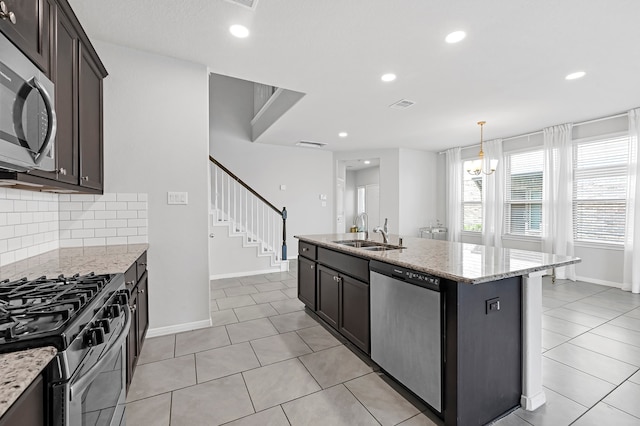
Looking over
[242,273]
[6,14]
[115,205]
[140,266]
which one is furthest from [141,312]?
[242,273]

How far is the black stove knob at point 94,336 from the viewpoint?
917 millimetres

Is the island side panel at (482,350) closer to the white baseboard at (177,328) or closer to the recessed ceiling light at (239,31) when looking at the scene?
the white baseboard at (177,328)

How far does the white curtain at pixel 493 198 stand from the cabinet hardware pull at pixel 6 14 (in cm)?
680

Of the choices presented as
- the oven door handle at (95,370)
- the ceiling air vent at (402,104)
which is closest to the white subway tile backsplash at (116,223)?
the oven door handle at (95,370)

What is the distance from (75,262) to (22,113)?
3.80ft

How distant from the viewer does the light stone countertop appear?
577 mm

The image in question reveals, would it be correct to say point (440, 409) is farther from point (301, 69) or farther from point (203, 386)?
point (301, 69)

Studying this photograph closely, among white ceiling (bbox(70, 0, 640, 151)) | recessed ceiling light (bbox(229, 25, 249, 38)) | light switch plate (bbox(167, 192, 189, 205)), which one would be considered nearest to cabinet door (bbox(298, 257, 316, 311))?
light switch plate (bbox(167, 192, 189, 205))

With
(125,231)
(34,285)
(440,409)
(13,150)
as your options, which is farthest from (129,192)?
(440,409)

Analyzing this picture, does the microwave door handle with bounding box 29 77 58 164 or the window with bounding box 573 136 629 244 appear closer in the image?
the microwave door handle with bounding box 29 77 58 164

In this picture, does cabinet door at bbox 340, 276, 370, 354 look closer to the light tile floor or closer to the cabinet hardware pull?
the light tile floor

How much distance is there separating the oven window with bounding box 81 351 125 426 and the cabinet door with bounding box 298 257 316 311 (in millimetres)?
1990

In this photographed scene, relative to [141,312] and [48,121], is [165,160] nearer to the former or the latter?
[141,312]

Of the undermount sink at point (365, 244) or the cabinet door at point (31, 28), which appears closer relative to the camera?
the cabinet door at point (31, 28)
